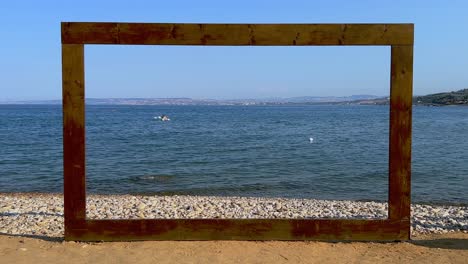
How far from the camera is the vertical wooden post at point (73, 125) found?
6.08 m

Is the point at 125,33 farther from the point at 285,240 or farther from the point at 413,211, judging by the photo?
the point at 413,211

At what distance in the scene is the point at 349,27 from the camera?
6.05 meters

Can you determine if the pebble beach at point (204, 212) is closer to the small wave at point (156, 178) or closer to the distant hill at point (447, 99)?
the small wave at point (156, 178)

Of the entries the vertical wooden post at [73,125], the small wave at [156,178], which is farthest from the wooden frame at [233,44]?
the small wave at [156,178]

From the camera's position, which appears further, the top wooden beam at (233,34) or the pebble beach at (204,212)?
the pebble beach at (204,212)

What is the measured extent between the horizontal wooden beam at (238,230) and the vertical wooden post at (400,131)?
0.27 m

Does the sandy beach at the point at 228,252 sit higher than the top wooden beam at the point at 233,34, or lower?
lower

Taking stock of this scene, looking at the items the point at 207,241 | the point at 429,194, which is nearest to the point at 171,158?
the point at 429,194

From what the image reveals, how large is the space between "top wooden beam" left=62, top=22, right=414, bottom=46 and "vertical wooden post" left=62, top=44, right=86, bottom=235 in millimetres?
225

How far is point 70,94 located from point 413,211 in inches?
316

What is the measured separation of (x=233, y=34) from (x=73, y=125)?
91.2 inches

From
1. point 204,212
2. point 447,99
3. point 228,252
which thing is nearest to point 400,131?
point 228,252

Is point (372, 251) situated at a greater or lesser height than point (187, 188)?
greater

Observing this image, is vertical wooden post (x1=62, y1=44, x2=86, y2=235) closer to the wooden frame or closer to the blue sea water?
the wooden frame
